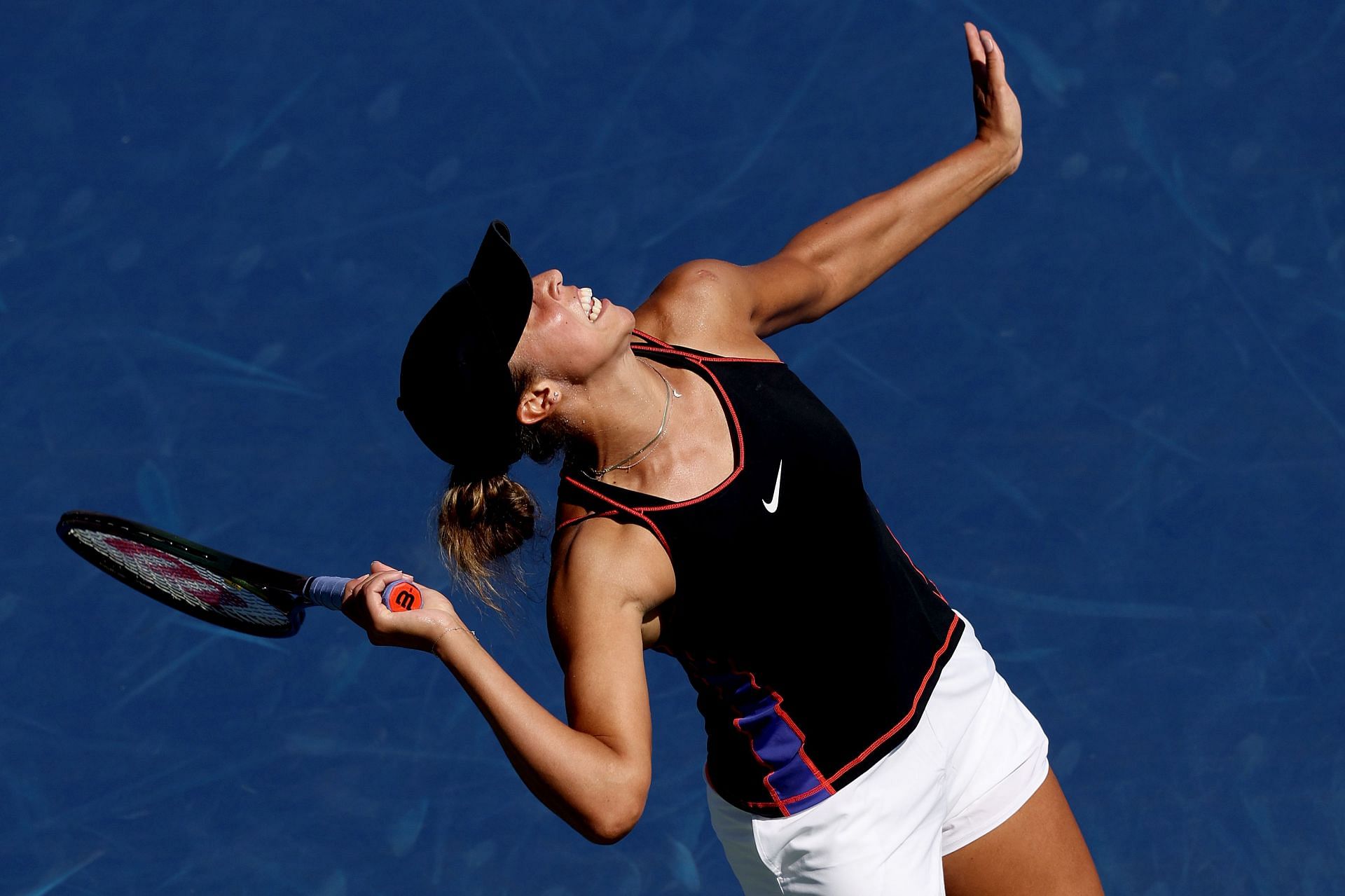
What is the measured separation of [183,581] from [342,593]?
1.78 feet

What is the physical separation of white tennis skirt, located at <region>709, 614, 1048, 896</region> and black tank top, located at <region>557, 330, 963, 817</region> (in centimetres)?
3

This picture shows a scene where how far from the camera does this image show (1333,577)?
12.0 ft

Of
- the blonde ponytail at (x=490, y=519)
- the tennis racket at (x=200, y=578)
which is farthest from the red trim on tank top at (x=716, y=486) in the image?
the tennis racket at (x=200, y=578)

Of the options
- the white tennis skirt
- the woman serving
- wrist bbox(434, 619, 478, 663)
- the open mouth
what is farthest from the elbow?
the open mouth

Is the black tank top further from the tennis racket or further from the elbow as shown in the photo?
the tennis racket

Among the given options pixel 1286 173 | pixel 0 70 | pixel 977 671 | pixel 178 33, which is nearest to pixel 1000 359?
pixel 1286 173

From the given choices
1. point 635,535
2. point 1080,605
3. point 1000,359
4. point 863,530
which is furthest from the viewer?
point 1000,359

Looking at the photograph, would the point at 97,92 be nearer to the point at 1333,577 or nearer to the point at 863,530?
the point at 863,530

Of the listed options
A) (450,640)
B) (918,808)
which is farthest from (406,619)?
(918,808)

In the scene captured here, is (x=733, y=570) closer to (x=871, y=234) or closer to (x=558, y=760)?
(x=558, y=760)

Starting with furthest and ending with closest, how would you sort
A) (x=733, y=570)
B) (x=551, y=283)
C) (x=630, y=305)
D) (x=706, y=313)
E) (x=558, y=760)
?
(x=630, y=305)
(x=706, y=313)
(x=551, y=283)
(x=733, y=570)
(x=558, y=760)

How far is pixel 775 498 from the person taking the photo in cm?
223

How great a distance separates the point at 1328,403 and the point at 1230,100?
2.88 ft

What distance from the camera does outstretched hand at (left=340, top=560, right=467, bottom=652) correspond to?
6.56 ft
